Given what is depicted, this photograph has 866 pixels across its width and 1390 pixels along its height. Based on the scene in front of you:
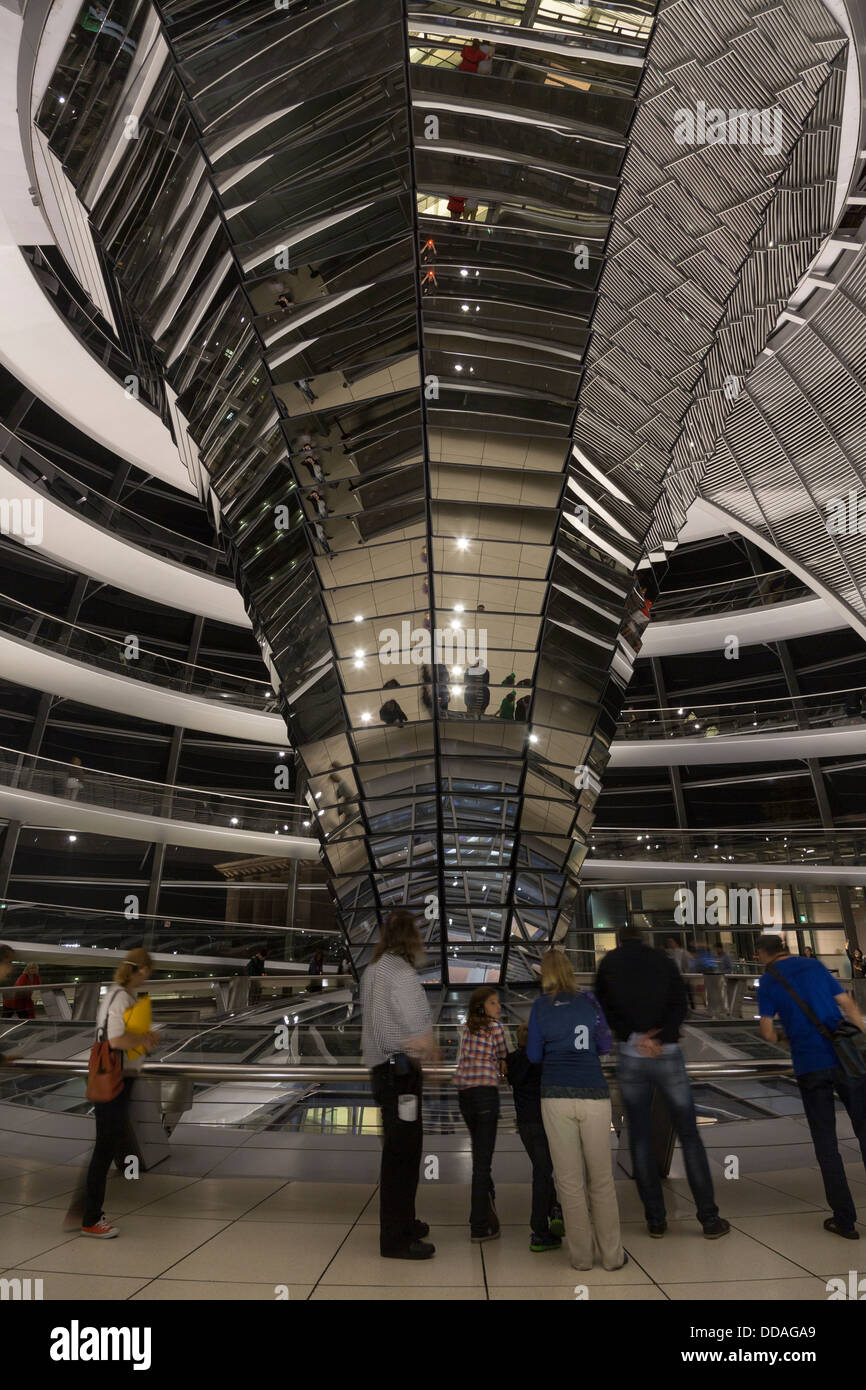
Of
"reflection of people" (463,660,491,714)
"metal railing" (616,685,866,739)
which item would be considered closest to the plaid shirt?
"reflection of people" (463,660,491,714)

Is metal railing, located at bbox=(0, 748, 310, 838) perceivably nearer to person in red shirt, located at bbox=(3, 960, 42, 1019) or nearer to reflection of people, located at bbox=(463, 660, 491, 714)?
person in red shirt, located at bbox=(3, 960, 42, 1019)

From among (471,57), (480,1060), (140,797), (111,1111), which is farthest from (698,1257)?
(140,797)

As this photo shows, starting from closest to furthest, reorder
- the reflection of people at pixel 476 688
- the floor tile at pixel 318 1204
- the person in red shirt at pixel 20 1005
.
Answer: the floor tile at pixel 318 1204 → the reflection of people at pixel 476 688 → the person in red shirt at pixel 20 1005

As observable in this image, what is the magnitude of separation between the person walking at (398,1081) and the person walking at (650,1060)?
38.7 inches

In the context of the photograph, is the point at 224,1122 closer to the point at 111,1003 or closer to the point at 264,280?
the point at 111,1003

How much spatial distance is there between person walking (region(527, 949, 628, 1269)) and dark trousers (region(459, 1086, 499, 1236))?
350 mm

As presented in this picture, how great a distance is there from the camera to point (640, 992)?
14.5 ft

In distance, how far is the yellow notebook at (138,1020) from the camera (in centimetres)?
472

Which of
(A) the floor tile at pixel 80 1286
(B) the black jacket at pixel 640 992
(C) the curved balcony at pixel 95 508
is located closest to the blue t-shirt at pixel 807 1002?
(B) the black jacket at pixel 640 992

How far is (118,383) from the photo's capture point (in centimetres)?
1856

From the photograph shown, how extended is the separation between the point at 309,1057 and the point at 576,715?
20.6 ft

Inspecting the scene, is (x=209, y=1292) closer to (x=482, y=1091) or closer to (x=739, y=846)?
(x=482, y=1091)

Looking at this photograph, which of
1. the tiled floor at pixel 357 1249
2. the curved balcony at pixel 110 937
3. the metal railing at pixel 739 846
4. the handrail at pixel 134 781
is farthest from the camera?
the metal railing at pixel 739 846

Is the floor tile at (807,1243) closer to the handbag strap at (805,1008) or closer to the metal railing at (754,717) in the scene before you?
the handbag strap at (805,1008)
